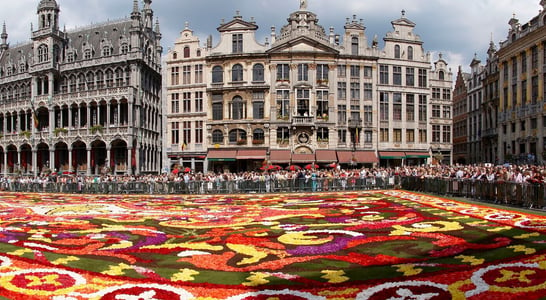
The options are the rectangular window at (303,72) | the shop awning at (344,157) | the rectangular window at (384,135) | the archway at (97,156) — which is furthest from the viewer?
the archway at (97,156)

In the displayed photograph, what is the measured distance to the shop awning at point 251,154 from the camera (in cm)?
4612

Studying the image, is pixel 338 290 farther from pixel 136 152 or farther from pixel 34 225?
pixel 136 152

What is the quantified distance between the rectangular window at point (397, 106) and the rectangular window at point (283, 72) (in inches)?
491

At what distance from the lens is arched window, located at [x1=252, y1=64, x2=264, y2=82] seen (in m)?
47.4

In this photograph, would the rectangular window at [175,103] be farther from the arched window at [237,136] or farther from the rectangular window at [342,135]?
the rectangular window at [342,135]

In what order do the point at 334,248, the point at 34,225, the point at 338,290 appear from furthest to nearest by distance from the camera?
the point at 34,225 → the point at 334,248 → the point at 338,290

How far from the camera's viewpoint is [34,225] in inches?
495

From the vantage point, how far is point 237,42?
157ft

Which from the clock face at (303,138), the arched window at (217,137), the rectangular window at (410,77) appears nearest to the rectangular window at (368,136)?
the clock face at (303,138)

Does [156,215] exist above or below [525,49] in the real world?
below

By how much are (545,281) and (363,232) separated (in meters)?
4.60

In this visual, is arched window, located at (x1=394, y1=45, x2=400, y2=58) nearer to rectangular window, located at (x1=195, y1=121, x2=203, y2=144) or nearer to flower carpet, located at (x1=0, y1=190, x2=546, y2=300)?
rectangular window, located at (x1=195, y1=121, x2=203, y2=144)


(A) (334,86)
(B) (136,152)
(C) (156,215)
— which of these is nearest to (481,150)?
(A) (334,86)

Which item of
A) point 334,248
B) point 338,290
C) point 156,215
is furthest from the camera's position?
point 156,215
